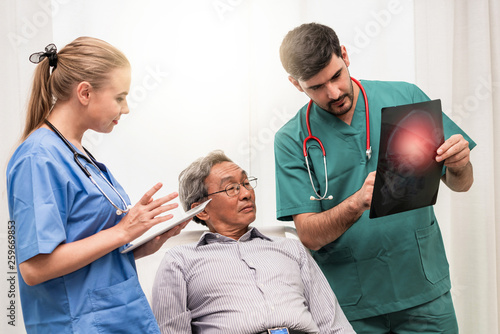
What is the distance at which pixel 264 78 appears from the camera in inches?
97.0

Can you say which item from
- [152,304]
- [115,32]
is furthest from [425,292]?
[115,32]

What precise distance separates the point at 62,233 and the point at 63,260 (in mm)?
59

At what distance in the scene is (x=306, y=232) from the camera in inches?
67.3

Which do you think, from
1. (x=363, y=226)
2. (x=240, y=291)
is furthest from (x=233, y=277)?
(x=363, y=226)

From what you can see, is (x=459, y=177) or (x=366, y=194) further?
(x=459, y=177)

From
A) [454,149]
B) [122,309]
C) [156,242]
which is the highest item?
[454,149]

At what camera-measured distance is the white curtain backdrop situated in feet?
7.47

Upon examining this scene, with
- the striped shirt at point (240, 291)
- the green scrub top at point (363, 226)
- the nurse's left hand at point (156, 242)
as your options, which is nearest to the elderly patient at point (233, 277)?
the striped shirt at point (240, 291)

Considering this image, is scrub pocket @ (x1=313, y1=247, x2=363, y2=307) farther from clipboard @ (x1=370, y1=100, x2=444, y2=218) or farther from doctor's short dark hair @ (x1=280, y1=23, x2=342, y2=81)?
doctor's short dark hair @ (x1=280, y1=23, x2=342, y2=81)

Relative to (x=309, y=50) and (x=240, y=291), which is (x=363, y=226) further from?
(x=309, y=50)

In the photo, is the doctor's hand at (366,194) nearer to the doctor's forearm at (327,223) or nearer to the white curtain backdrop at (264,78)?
the doctor's forearm at (327,223)

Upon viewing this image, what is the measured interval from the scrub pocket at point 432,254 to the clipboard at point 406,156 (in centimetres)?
21

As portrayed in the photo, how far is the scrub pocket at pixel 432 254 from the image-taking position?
1678 mm

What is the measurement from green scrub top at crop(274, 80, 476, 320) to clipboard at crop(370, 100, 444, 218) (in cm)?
21
